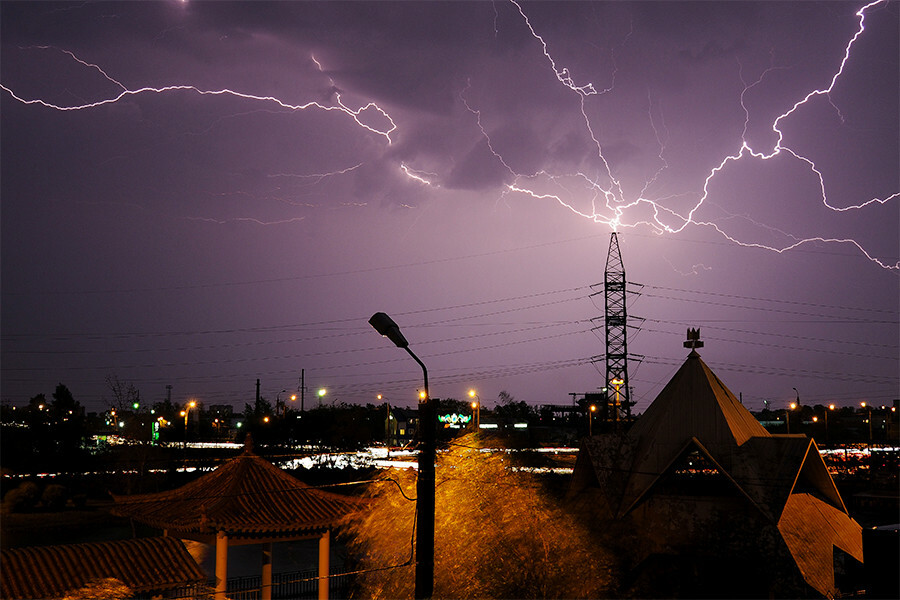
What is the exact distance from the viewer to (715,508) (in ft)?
58.9

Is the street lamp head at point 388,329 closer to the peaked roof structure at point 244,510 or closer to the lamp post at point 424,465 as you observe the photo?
the lamp post at point 424,465

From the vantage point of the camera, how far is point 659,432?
755 inches

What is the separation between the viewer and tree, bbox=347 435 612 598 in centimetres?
1355

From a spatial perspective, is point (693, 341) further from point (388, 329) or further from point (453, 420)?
point (453, 420)

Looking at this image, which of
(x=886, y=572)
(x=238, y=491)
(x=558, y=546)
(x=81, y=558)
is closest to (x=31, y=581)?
(x=81, y=558)

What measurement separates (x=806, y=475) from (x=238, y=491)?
580 inches

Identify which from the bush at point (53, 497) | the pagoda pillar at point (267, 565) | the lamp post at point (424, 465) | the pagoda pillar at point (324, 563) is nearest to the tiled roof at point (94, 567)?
the pagoda pillar at point (267, 565)

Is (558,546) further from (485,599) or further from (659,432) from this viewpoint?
(659,432)

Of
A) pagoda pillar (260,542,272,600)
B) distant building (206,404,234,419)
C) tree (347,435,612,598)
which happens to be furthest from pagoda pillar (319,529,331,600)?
distant building (206,404,234,419)

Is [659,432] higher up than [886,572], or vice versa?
[659,432]

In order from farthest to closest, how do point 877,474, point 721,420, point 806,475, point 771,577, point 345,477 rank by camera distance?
point 345,477, point 877,474, point 806,475, point 721,420, point 771,577

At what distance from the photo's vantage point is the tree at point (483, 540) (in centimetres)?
1355

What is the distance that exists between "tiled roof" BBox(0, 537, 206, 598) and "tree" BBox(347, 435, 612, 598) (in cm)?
335

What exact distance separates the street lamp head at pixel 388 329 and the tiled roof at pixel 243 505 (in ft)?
20.3
